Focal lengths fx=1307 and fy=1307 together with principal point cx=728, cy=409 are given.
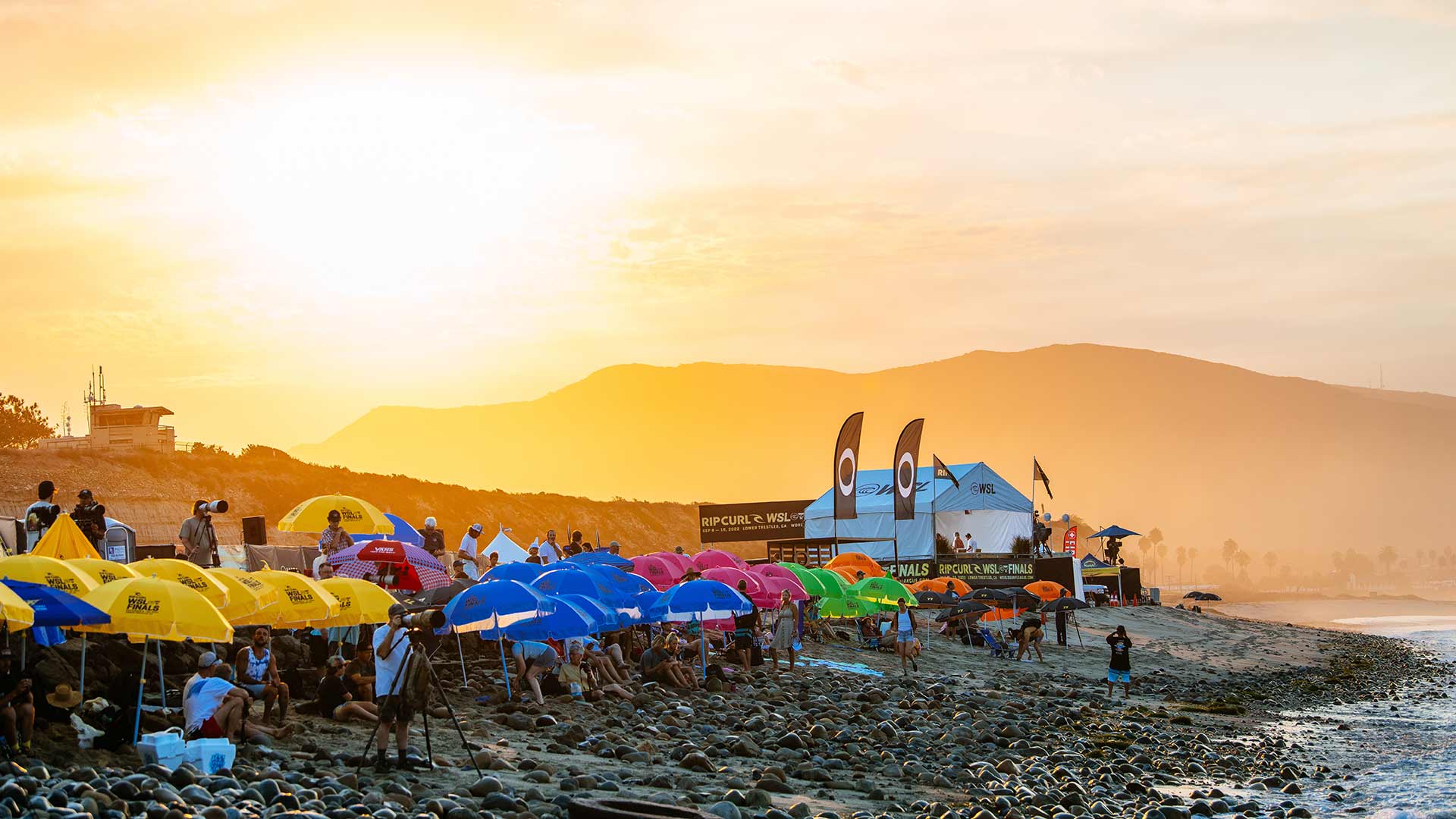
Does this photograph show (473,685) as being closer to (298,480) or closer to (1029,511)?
(1029,511)

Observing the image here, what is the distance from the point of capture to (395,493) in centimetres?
7488

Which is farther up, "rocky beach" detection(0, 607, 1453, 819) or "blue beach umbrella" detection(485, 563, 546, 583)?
"blue beach umbrella" detection(485, 563, 546, 583)

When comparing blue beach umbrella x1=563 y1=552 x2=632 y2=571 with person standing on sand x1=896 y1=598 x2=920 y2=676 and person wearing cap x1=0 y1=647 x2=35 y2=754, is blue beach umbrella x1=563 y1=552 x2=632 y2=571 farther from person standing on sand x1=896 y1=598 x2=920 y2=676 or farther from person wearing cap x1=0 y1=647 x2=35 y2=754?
person wearing cap x1=0 y1=647 x2=35 y2=754

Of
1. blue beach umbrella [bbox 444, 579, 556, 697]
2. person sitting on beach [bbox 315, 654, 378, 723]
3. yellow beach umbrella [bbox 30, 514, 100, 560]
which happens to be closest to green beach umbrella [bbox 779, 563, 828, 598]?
blue beach umbrella [bbox 444, 579, 556, 697]

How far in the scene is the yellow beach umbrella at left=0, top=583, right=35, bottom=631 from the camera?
1164cm

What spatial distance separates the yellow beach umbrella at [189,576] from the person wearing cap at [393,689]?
2.16 meters

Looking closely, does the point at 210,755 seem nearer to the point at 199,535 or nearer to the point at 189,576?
the point at 189,576

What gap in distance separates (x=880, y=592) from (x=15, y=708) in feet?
69.3

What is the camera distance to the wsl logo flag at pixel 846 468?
4131 cm

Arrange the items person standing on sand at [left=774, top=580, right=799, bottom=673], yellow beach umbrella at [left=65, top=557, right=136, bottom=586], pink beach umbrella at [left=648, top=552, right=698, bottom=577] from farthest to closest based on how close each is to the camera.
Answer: pink beach umbrella at [left=648, top=552, right=698, bottom=577]
person standing on sand at [left=774, top=580, right=799, bottom=673]
yellow beach umbrella at [left=65, top=557, right=136, bottom=586]

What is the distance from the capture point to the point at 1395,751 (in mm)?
23781


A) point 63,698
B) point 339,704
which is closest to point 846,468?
point 339,704

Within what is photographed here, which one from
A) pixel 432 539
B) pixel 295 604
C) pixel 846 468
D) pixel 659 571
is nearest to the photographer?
pixel 295 604

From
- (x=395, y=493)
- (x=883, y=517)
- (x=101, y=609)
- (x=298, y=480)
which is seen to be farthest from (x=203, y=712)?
(x=395, y=493)
